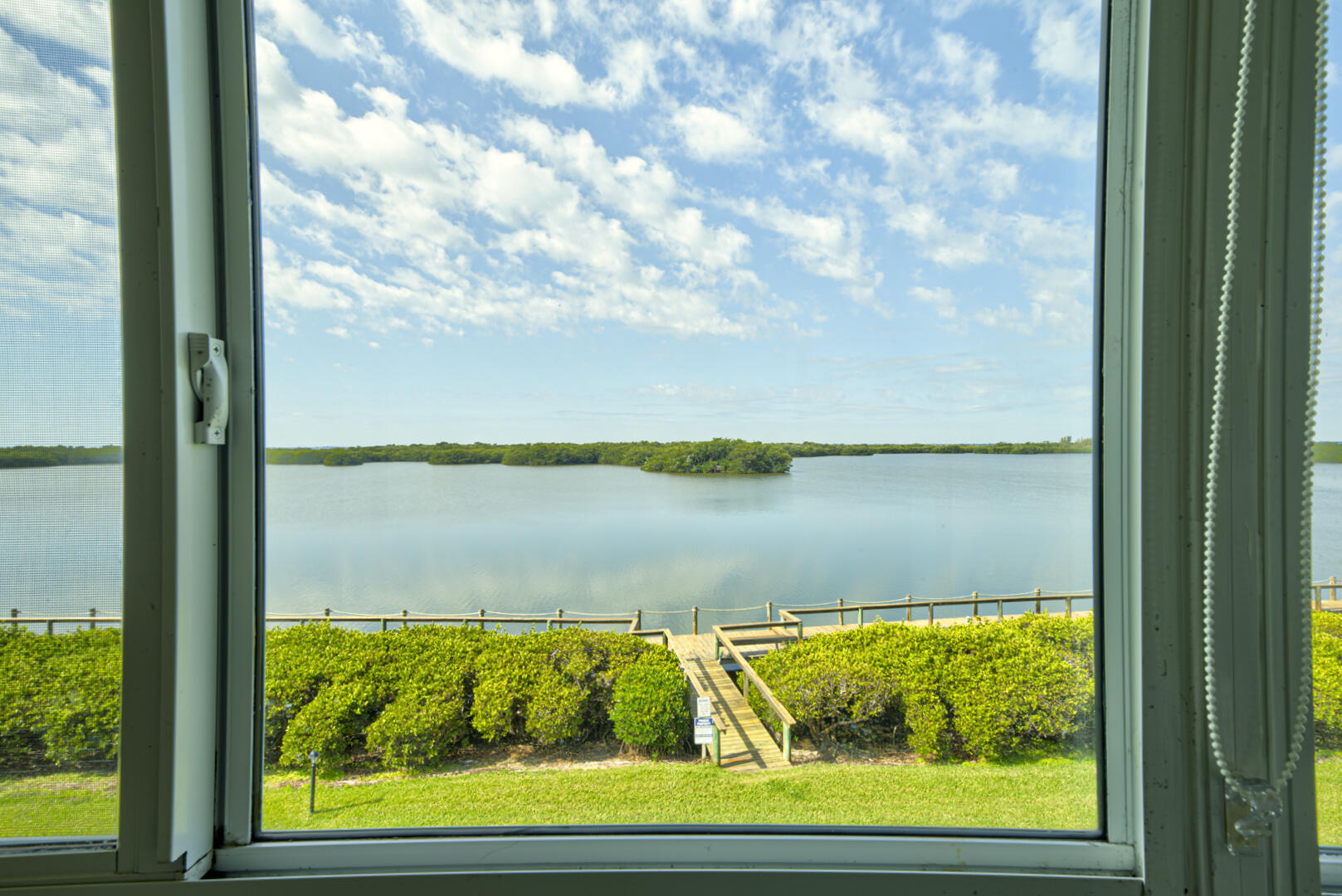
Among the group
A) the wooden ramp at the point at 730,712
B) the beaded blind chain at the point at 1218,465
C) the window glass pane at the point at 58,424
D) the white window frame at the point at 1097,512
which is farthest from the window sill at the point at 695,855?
the window glass pane at the point at 58,424

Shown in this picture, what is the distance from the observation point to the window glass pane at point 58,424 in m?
0.87

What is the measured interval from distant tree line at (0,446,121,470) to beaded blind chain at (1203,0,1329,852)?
1.88m

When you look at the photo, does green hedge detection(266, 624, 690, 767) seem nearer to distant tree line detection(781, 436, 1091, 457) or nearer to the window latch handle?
the window latch handle

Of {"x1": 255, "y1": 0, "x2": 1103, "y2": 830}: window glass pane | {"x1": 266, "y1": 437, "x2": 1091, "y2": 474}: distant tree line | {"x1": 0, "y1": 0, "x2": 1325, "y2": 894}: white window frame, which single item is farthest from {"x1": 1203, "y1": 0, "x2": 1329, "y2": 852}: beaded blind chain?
{"x1": 266, "y1": 437, "x2": 1091, "y2": 474}: distant tree line

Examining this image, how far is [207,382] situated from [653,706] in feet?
3.43

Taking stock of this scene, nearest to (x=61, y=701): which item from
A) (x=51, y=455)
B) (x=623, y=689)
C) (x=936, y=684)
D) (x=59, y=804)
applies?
(x=59, y=804)

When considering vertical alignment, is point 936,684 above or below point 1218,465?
below

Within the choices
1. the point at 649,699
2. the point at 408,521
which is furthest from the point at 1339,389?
the point at 408,521

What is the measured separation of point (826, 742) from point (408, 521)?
1.02 meters

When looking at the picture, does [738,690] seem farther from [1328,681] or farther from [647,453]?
[1328,681]

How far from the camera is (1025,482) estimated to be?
1.03 meters

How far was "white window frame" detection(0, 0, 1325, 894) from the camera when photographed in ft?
2.62

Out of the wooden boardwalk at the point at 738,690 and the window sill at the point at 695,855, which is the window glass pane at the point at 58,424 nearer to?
the window sill at the point at 695,855

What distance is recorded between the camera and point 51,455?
0.89m
